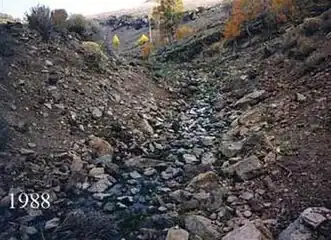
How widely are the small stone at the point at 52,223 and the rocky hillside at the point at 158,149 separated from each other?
3 centimetres

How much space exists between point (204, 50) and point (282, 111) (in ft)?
65.5

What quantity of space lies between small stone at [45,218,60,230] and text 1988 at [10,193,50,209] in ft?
1.37

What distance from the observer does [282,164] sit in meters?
6.38

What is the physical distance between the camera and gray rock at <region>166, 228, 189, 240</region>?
500 cm

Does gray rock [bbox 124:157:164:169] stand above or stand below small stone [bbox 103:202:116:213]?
below

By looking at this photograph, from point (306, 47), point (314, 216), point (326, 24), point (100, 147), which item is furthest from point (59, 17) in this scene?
point (314, 216)

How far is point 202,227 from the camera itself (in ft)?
17.0

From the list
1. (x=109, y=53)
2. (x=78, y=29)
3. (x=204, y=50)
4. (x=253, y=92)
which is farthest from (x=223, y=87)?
(x=204, y=50)

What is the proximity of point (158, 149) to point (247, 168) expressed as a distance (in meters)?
2.44

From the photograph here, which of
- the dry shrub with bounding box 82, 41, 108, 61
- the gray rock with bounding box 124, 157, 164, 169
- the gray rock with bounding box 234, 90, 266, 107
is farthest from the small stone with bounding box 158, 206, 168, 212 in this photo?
the dry shrub with bounding box 82, 41, 108, 61

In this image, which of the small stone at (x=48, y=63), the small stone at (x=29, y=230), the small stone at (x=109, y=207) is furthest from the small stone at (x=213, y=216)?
the small stone at (x=48, y=63)

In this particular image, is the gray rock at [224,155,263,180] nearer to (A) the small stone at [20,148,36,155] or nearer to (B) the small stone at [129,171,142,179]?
(B) the small stone at [129,171,142,179]

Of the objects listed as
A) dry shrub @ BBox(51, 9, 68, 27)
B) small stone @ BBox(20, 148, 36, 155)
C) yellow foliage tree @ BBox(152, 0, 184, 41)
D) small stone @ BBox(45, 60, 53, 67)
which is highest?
dry shrub @ BBox(51, 9, 68, 27)

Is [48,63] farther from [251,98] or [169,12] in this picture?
[169,12]
